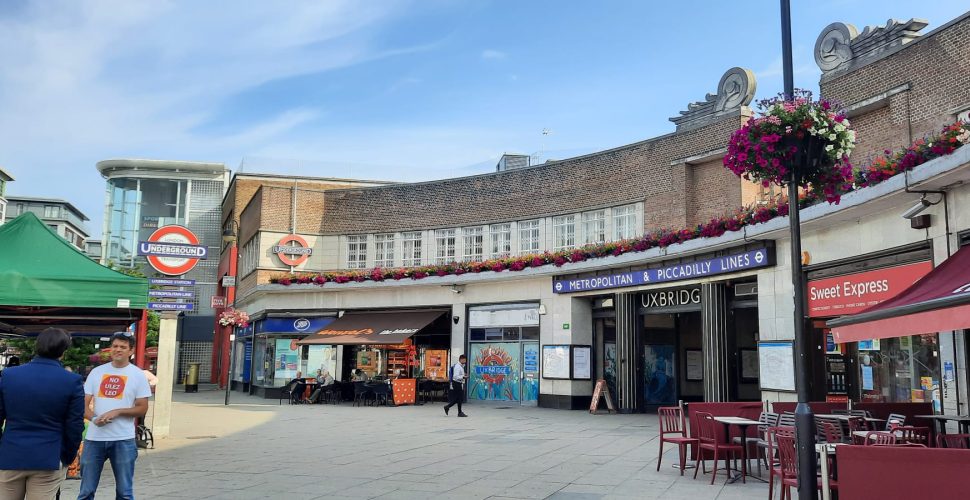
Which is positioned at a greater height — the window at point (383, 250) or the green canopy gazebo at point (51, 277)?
the window at point (383, 250)

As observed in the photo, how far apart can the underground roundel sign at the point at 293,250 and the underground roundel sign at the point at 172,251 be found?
665 inches

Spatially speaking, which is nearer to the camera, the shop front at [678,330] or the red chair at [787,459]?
the red chair at [787,459]

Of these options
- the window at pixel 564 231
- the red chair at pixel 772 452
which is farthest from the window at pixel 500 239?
the red chair at pixel 772 452

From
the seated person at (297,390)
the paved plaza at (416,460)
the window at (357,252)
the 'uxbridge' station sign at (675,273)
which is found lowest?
the paved plaza at (416,460)

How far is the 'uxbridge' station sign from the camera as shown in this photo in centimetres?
1694

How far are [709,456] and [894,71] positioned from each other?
10.9m

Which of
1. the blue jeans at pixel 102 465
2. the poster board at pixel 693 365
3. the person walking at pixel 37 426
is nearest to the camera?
the person walking at pixel 37 426

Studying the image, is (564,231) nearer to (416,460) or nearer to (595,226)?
(595,226)

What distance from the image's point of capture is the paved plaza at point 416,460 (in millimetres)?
9195

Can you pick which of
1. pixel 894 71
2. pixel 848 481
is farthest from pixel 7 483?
pixel 894 71

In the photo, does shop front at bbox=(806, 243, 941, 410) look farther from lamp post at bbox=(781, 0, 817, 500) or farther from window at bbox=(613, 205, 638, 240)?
window at bbox=(613, 205, 638, 240)

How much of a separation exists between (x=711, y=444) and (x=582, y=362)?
42.4 ft

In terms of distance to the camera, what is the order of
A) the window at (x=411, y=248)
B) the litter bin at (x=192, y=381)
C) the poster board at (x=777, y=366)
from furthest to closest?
1. the litter bin at (x=192, y=381)
2. the window at (x=411, y=248)
3. the poster board at (x=777, y=366)

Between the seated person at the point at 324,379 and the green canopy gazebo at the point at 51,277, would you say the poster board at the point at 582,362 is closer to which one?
the seated person at the point at 324,379
